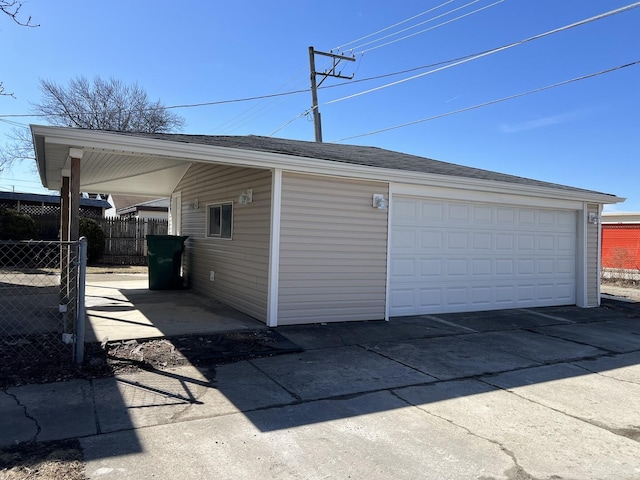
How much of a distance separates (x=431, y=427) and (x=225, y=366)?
2.41m

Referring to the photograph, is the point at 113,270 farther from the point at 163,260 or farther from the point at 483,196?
the point at 483,196

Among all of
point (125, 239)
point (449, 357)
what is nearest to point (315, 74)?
point (125, 239)

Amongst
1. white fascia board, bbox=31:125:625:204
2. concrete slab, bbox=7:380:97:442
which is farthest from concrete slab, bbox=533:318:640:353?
concrete slab, bbox=7:380:97:442

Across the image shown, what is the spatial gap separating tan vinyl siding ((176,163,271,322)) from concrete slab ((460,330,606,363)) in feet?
11.1

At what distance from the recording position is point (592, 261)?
10711mm

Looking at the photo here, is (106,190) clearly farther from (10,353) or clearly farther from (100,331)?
(10,353)

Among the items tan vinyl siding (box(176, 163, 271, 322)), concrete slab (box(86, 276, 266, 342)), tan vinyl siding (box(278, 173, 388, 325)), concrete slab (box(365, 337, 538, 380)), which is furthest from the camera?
tan vinyl siding (box(176, 163, 271, 322))

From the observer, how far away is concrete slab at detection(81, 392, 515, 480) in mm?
2898

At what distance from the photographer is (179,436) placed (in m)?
3.34

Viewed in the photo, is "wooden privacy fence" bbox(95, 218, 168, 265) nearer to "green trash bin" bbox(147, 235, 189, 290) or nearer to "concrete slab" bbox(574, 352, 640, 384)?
"green trash bin" bbox(147, 235, 189, 290)

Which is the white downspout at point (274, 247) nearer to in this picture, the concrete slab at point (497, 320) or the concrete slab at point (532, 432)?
the concrete slab at point (532, 432)

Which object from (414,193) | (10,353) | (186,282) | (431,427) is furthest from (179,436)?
(186,282)

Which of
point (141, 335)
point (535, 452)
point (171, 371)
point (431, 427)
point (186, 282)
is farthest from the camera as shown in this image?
point (186, 282)

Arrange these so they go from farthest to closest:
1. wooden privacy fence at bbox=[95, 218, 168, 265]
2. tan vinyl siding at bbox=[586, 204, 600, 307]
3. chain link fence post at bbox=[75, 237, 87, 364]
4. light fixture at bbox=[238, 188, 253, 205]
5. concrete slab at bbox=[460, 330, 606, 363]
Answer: wooden privacy fence at bbox=[95, 218, 168, 265] < tan vinyl siding at bbox=[586, 204, 600, 307] < light fixture at bbox=[238, 188, 253, 205] < concrete slab at bbox=[460, 330, 606, 363] < chain link fence post at bbox=[75, 237, 87, 364]
